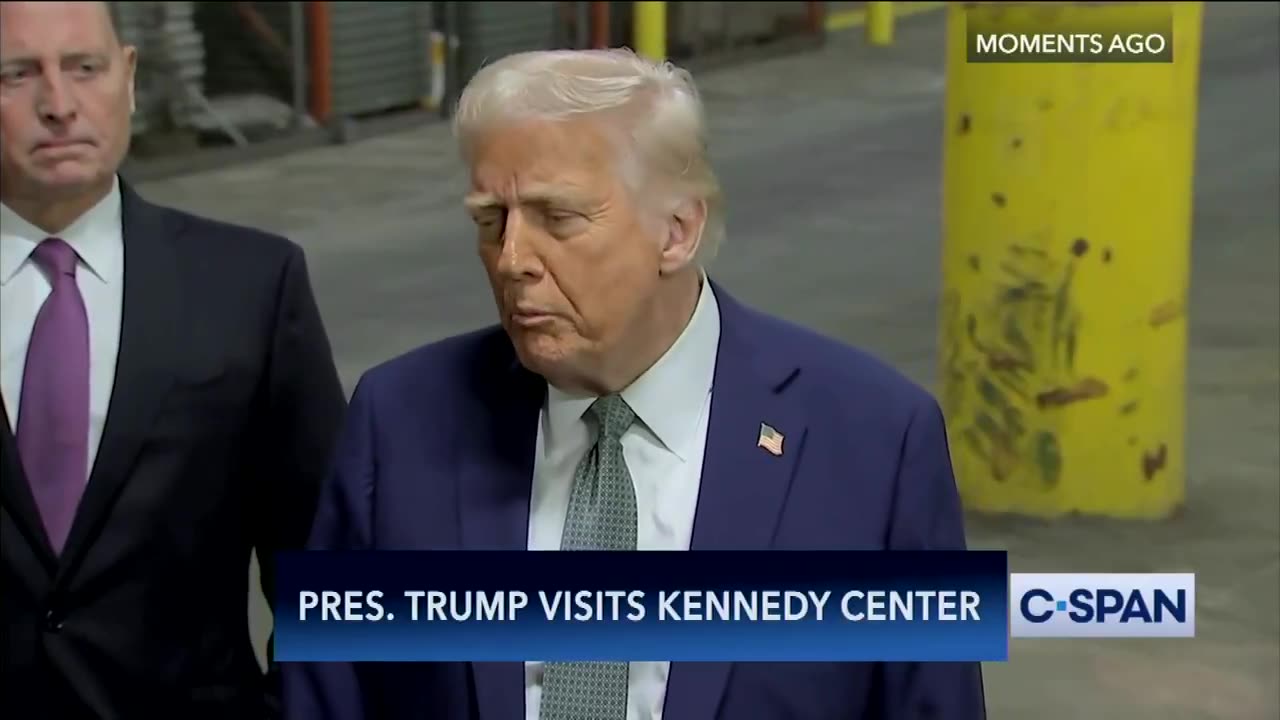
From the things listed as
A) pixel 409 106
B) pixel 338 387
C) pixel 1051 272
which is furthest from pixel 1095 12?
pixel 409 106

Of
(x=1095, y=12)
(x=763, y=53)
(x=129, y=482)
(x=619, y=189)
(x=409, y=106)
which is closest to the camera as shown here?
(x=619, y=189)

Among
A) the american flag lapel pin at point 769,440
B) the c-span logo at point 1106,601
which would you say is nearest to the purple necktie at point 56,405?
the american flag lapel pin at point 769,440

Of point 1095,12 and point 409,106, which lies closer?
point 1095,12

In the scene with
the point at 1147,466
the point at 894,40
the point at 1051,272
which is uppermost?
→ the point at 1051,272

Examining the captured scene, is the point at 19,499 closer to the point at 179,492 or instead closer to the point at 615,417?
the point at 179,492

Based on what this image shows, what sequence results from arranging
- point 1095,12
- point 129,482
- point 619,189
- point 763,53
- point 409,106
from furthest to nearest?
point 763,53 < point 409,106 < point 1095,12 < point 129,482 < point 619,189

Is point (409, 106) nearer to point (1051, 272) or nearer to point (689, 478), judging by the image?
point (1051, 272)

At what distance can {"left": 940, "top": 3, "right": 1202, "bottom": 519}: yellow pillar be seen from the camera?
5.81 meters

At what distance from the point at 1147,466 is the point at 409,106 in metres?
8.23

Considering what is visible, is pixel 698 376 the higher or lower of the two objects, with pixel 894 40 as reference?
higher

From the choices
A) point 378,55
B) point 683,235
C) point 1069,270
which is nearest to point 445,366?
point 683,235

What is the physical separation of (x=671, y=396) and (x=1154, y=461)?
158 inches

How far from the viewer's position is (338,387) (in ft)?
9.14

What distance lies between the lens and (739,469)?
7.04 ft
